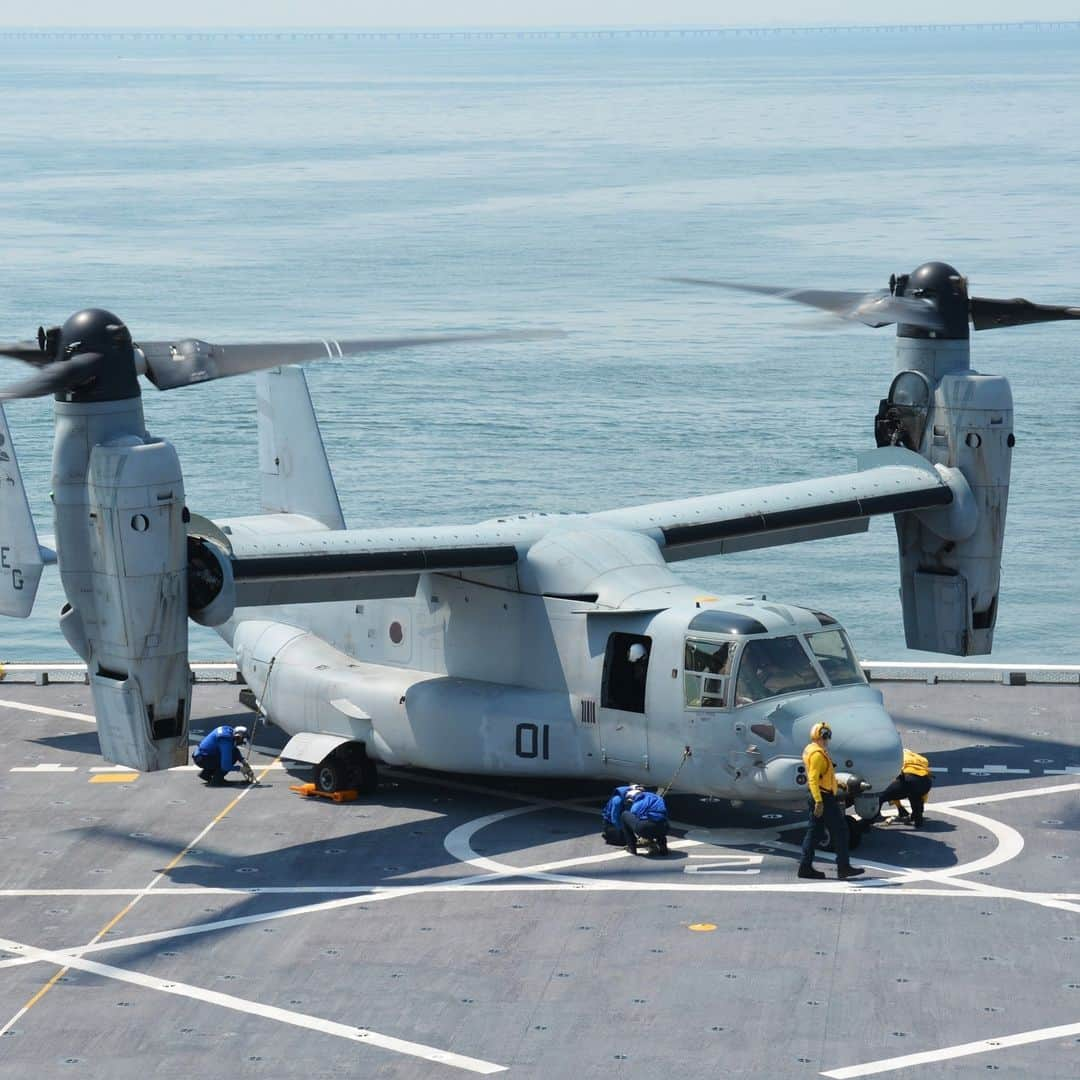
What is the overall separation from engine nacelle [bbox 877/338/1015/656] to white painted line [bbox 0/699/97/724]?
13657 millimetres

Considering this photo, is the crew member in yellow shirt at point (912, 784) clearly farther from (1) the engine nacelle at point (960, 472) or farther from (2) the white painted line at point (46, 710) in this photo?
(2) the white painted line at point (46, 710)

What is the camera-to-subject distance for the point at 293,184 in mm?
147750

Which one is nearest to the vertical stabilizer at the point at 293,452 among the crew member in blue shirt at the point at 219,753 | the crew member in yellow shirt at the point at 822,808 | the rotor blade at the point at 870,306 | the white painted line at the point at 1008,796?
the crew member in blue shirt at the point at 219,753

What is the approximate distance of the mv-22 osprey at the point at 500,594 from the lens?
24.7 meters

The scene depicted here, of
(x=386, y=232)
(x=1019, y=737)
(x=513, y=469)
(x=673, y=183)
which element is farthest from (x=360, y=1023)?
(x=673, y=183)

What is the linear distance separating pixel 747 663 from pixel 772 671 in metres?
0.35

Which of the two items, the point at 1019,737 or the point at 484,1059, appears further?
the point at 1019,737

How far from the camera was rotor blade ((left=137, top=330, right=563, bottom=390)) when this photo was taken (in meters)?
25.4

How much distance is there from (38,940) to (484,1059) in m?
6.39

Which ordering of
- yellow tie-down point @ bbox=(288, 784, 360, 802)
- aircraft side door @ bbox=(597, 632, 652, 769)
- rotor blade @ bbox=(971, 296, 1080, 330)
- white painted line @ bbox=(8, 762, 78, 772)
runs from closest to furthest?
aircraft side door @ bbox=(597, 632, 652, 769) < yellow tie-down point @ bbox=(288, 784, 360, 802) < white painted line @ bbox=(8, 762, 78, 772) < rotor blade @ bbox=(971, 296, 1080, 330)

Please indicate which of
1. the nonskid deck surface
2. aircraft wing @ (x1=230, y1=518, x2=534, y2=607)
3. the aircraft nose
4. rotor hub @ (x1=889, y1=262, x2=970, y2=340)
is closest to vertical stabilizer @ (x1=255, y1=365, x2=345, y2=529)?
the nonskid deck surface

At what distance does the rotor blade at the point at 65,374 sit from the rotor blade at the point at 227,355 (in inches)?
30.7

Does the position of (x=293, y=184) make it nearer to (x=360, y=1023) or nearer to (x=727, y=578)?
(x=727, y=578)

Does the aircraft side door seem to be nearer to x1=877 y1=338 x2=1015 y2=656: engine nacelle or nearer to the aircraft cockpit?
Answer: the aircraft cockpit
